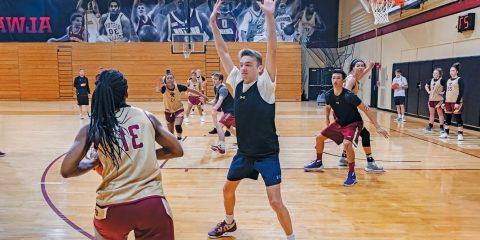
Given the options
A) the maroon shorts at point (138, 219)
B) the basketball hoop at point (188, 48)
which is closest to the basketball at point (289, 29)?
the basketball hoop at point (188, 48)

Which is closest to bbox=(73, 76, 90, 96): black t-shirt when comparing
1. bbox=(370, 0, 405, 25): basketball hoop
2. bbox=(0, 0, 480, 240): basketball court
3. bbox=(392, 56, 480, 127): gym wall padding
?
bbox=(0, 0, 480, 240): basketball court

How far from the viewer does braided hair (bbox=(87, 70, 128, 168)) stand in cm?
230

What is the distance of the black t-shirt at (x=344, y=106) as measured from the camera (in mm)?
6277

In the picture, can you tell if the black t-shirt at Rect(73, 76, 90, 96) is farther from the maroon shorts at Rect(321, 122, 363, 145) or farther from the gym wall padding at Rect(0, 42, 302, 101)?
the maroon shorts at Rect(321, 122, 363, 145)

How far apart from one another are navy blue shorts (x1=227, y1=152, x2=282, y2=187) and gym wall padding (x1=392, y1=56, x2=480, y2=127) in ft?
36.8

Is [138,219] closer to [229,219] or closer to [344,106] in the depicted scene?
[229,219]

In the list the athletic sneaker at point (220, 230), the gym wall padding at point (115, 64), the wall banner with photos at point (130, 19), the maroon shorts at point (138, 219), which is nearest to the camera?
the maroon shorts at point (138, 219)

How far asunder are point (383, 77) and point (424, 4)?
15.8 feet

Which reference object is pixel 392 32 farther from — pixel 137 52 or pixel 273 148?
pixel 273 148

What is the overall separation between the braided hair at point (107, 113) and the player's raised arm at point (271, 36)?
135 cm

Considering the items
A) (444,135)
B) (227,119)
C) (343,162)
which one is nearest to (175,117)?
(227,119)

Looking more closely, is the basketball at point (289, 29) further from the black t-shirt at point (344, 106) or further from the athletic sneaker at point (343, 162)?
the black t-shirt at point (344, 106)

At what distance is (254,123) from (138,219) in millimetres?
1582

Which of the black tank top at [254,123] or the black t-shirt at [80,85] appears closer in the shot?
the black tank top at [254,123]
